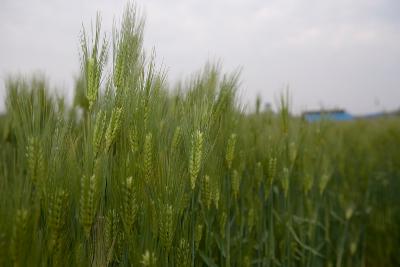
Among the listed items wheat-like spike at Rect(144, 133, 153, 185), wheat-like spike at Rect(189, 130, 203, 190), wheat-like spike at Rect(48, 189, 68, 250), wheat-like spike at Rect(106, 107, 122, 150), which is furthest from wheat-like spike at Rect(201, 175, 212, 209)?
wheat-like spike at Rect(48, 189, 68, 250)

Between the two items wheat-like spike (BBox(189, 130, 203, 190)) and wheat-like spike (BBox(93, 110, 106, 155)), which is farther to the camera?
wheat-like spike (BBox(189, 130, 203, 190))

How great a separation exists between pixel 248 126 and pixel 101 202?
1.11 meters

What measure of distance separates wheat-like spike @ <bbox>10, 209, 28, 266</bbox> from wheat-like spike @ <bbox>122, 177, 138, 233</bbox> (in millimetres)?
241

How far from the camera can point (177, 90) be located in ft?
5.19

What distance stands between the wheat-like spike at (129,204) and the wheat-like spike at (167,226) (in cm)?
8

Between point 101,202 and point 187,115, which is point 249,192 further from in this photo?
point 101,202

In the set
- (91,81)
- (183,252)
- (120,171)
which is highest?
(91,81)

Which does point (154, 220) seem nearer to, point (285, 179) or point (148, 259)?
point (148, 259)

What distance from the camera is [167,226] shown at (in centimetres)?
88

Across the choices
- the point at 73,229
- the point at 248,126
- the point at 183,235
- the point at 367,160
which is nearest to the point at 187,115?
the point at 183,235

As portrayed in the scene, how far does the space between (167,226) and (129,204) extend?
118mm

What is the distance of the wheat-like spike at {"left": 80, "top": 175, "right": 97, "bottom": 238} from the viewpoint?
783 mm

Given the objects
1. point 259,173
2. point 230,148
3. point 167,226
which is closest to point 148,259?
point 167,226

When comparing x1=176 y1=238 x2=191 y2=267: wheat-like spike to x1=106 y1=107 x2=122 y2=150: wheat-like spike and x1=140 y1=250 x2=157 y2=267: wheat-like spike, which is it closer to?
x1=140 y1=250 x2=157 y2=267: wheat-like spike
